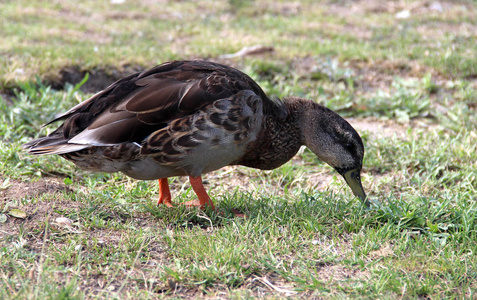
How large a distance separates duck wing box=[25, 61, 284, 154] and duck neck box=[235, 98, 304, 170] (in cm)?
28

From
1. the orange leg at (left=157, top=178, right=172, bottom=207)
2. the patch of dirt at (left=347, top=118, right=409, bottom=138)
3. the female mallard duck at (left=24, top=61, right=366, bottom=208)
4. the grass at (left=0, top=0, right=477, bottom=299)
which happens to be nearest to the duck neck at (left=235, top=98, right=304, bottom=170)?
the female mallard duck at (left=24, top=61, right=366, bottom=208)

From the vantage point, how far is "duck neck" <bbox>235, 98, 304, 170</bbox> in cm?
362

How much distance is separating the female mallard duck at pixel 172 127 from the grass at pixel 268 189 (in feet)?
1.02

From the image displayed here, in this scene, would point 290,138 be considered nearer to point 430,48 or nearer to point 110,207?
point 110,207

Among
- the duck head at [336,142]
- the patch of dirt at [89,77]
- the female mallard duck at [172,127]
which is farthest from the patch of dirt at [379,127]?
the patch of dirt at [89,77]

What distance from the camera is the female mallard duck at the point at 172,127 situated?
10.7 feet

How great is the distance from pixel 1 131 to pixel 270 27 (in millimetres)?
4690

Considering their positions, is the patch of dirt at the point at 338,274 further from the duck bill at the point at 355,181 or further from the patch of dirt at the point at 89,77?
the patch of dirt at the point at 89,77

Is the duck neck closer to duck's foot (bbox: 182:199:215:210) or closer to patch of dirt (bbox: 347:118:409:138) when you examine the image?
duck's foot (bbox: 182:199:215:210)

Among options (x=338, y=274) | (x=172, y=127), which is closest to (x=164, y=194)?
(x=172, y=127)

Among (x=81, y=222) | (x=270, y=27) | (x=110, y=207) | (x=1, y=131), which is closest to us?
(x=81, y=222)

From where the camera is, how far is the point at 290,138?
12.3 feet

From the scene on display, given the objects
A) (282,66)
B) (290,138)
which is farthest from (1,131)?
(282,66)

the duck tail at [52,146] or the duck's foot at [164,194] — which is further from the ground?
the duck tail at [52,146]
